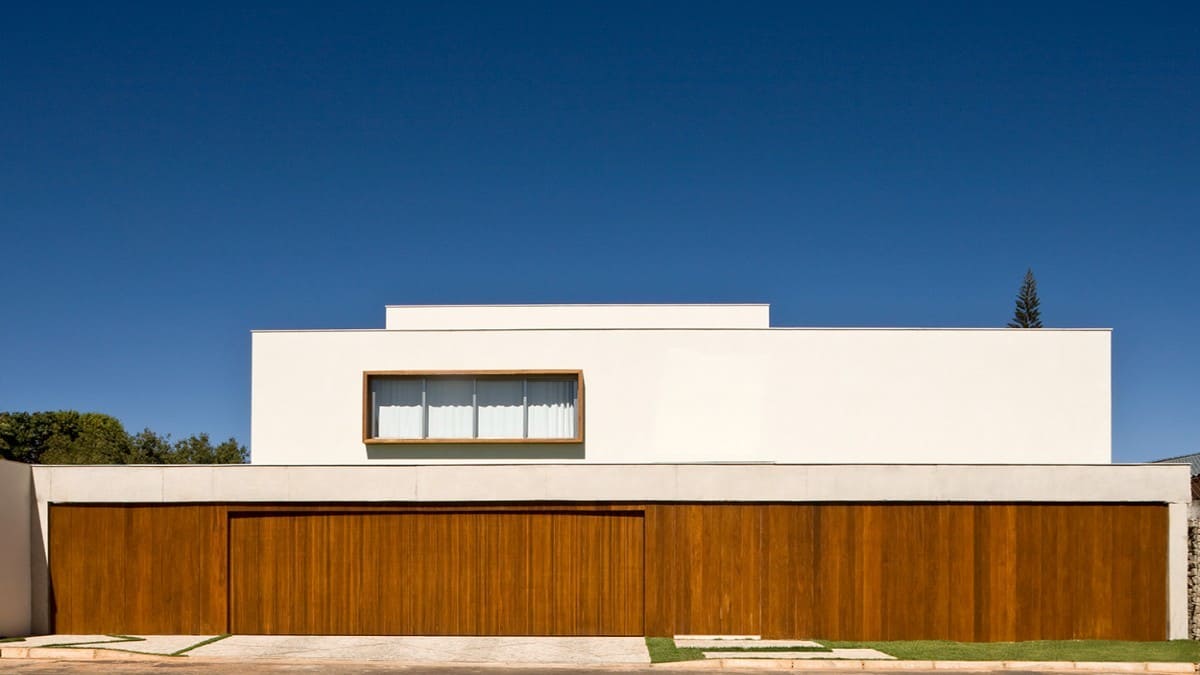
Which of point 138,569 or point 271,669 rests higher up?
point 138,569

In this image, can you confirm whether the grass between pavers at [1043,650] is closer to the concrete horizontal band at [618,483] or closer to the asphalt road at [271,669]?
the asphalt road at [271,669]

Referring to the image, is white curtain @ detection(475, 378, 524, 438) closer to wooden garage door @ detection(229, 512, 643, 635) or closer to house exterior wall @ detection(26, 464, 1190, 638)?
house exterior wall @ detection(26, 464, 1190, 638)

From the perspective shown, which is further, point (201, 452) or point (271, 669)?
point (201, 452)

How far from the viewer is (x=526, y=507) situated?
18172 mm

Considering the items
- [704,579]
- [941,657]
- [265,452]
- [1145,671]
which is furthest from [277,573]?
[1145,671]

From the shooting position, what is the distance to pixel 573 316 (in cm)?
2350

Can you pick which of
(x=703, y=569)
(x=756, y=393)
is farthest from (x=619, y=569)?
(x=756, y=393)

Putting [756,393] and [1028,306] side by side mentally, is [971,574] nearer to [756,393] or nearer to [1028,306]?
[756,393]

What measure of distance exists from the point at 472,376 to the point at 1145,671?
12.8 metres

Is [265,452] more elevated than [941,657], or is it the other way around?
[265,452]

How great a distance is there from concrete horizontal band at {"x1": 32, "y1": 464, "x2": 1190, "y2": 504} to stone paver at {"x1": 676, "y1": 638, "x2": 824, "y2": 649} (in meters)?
2.36

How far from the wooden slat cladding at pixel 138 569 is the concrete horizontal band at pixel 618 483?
380 mm

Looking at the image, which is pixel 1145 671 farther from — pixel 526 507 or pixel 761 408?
pixel 526 507

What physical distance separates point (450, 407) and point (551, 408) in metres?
2.08
